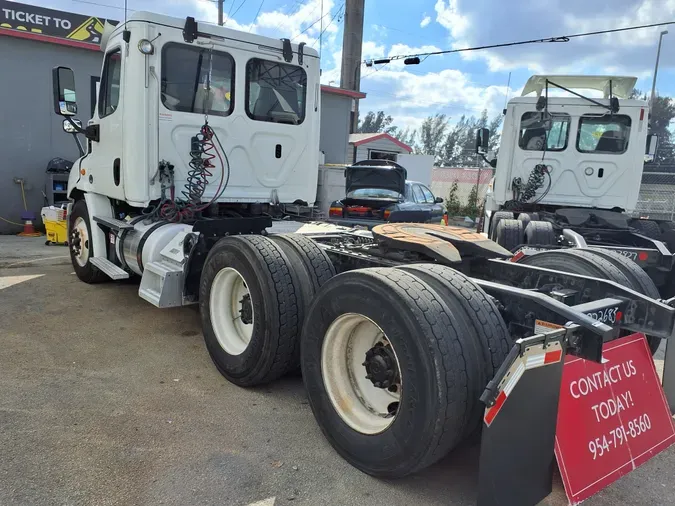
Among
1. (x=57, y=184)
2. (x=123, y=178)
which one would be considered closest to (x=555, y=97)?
(x=123, y=178)

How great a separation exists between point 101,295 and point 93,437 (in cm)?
358

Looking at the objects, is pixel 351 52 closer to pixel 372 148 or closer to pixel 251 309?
pixel 372 148

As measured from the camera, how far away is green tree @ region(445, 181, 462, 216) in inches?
940

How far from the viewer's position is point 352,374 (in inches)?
121

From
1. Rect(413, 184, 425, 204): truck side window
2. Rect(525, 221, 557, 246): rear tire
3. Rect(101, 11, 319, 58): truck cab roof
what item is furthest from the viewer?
Rect(413, 184, 425, 204): truck side window

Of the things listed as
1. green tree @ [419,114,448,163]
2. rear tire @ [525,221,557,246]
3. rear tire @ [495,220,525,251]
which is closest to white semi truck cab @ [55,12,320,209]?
rear tire @ [495,220,525,251]

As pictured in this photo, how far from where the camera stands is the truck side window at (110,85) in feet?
17.6

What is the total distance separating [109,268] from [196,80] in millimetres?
2224

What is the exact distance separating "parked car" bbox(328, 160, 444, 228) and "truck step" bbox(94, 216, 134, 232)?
16.5 feet

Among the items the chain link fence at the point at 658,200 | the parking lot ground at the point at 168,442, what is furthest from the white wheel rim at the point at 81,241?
the chain link fence at the point at 658,200

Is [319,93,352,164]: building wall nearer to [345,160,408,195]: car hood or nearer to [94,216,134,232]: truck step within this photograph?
[345,160,408,195]: car hood

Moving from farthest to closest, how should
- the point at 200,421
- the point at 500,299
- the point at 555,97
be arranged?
the point at 555,97, the point at 200,421, the point at 500,299

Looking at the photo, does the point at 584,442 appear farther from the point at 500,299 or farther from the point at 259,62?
the point at 259,62

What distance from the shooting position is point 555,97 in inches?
304
